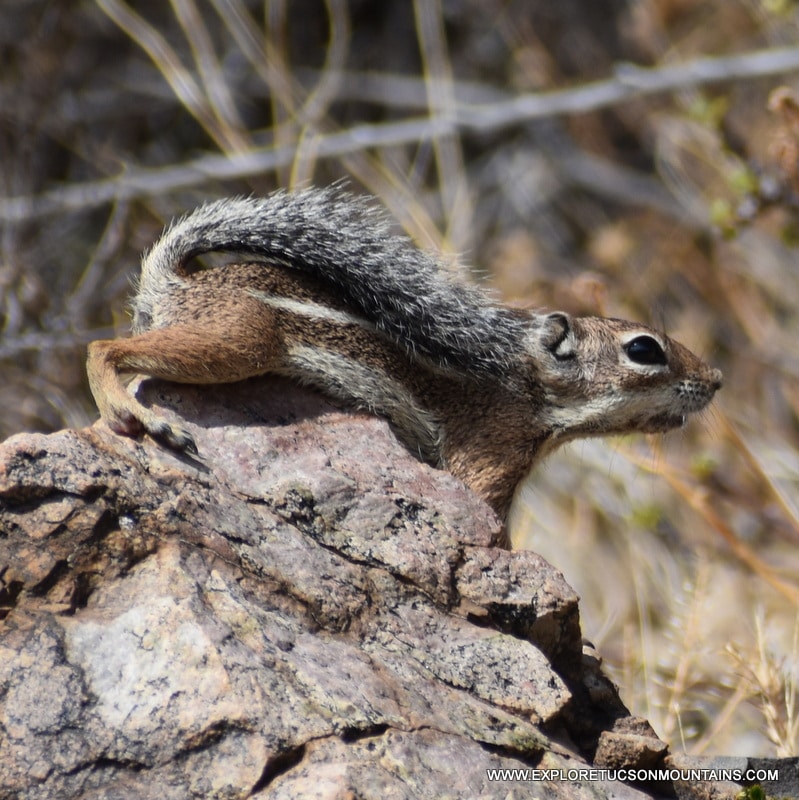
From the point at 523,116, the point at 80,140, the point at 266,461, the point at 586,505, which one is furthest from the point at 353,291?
the point at 80,140

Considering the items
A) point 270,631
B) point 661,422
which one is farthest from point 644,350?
point 270,631

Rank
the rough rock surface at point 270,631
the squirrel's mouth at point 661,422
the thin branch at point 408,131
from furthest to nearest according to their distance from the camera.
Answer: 1. the thin branch at point 408,131
2. the squirrel's mouth at point 661,422
3. the rough rock surface at point 270,631

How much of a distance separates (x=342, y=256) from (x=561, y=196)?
7.57 m

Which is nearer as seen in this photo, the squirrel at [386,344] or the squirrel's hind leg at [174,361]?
the squirrel's hind leg at [174,361]

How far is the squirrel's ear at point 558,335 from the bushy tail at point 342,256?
50cm

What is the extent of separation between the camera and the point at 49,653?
264 centimetres

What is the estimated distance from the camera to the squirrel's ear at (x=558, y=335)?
4605 millimetres

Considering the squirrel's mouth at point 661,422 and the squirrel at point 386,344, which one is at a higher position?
the squirrel at point 386,344

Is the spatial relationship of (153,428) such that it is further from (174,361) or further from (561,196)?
(561,196)

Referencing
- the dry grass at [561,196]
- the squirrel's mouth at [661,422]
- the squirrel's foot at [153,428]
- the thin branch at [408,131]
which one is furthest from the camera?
the thin branch at [408,131]

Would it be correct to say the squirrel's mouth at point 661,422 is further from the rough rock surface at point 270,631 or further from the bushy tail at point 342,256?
the rough rock surface at point 270,631

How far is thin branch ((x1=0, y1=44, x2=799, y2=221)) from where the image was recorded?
758 cm

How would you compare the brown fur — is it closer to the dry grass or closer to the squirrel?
the squirrel

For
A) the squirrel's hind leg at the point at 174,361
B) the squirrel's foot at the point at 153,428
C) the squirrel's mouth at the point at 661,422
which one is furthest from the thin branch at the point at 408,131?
the squirrel's foot at the point at 153,428
